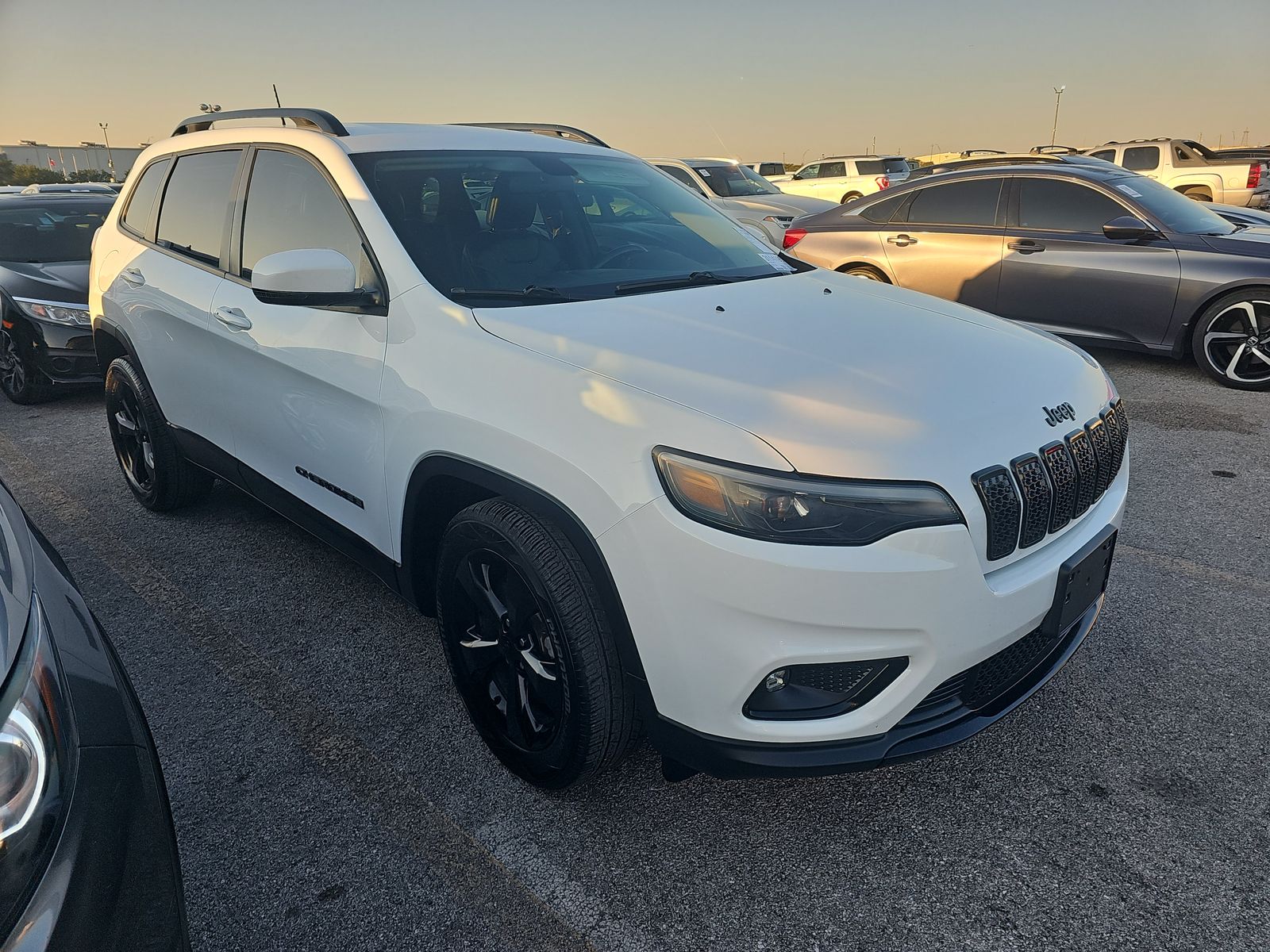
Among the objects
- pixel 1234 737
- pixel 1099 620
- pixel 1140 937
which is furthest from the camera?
pixel 1099 620

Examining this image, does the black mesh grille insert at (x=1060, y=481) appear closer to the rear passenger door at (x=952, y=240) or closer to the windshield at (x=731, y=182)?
the rear passenger door at (x=952, y=240)

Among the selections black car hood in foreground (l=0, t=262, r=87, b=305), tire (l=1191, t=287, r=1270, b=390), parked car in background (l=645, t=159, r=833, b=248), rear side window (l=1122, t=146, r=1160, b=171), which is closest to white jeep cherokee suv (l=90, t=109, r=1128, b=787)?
black car hood in foreground (l=0, t=262, r=87, b=305)

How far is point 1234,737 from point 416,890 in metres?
2.30

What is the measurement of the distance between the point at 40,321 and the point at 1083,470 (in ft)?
22.5

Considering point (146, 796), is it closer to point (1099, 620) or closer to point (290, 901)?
point (290, 901)

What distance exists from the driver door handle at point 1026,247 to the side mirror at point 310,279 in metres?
5.88

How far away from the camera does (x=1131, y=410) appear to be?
570 cm

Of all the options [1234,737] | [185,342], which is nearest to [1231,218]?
[1234,737]

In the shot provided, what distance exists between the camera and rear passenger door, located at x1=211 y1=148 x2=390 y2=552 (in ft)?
8.45

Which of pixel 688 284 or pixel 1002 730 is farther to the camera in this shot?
pixel 688 284

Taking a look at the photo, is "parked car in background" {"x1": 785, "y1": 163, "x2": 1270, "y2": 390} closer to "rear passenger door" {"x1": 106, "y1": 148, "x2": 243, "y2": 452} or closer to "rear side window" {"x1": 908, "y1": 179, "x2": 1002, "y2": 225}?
"rear side window" {"x1": 908, "y1": 179, "x2": 1002, "y2": 225}

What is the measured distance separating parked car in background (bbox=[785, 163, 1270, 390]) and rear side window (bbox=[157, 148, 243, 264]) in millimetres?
4613

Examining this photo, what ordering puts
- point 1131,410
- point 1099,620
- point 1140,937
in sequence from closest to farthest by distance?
point 1140,937 → point 1099,620 → point 1131,410

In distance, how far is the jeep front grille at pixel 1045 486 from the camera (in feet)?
6.16
